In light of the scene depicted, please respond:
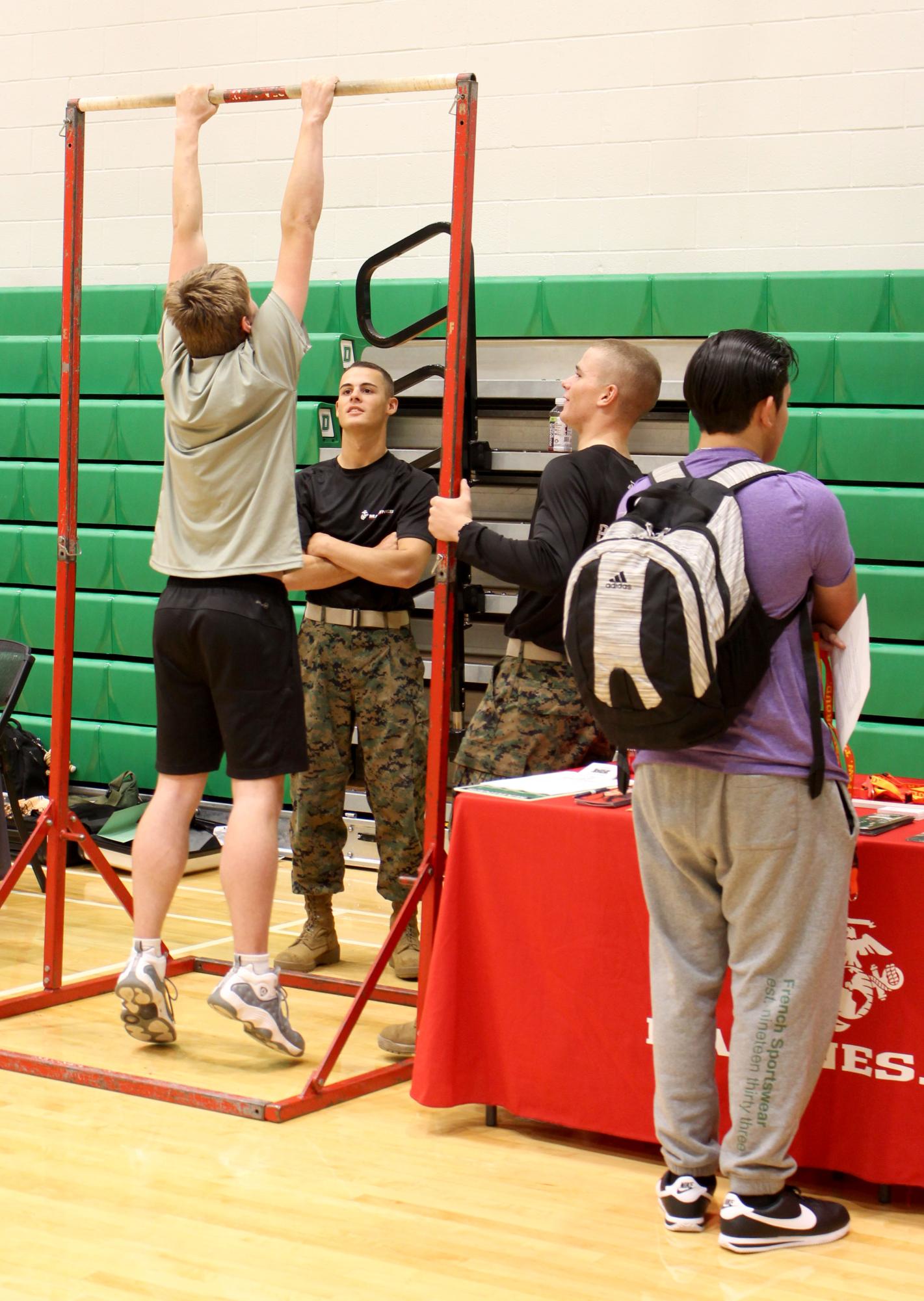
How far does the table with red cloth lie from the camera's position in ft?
8.20

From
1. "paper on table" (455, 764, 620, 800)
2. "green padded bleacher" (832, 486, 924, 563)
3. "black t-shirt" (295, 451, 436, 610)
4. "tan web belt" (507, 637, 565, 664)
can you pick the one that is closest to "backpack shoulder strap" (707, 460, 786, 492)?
"paper on table" (455, 764, 620, 800)

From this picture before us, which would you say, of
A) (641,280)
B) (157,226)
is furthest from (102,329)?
(641,280)

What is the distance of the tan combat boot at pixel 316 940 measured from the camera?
4.08 metres

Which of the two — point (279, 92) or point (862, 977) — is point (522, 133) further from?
point (862, 977)

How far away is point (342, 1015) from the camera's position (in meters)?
3.67

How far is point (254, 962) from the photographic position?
3.09 metres

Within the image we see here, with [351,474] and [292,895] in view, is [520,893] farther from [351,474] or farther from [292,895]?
[292,895]

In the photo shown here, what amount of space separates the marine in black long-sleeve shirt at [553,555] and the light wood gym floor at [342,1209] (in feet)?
2.64

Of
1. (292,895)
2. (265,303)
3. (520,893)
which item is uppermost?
(265,303)

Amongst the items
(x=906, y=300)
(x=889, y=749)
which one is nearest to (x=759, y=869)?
(x=889, y=749)

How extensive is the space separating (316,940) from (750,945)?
1.98 m

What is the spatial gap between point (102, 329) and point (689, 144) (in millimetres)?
2637

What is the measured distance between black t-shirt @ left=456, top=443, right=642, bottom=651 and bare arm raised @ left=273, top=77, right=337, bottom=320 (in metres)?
0.67

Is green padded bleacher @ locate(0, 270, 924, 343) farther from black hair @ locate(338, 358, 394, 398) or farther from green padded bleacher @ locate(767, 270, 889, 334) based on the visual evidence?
black hair @ locate(338, 358, 394, 398)
